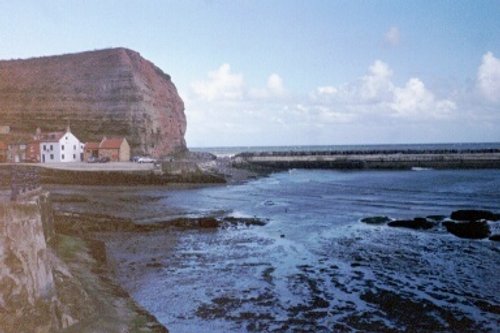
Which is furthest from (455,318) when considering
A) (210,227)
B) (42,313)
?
(210,227)

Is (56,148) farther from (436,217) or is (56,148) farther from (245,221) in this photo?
(436,217)

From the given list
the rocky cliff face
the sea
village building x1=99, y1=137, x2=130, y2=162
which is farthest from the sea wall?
the rocky cliff face

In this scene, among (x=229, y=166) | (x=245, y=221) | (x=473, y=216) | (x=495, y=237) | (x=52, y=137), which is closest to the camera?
(x=495, y=237)

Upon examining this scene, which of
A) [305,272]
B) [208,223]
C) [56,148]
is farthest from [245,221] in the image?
[56,148]

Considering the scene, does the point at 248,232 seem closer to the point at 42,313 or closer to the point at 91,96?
the point at 42,313

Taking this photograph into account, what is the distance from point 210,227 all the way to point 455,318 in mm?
18779

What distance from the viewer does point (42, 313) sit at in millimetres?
12031

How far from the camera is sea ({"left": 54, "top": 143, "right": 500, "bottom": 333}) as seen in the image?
1559 centimetres

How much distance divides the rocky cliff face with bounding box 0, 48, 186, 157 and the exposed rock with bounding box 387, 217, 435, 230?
208ft

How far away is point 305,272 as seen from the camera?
21312 millimetres

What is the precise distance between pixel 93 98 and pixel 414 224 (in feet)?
249

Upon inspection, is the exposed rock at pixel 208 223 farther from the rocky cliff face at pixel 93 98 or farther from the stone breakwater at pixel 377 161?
the rocky cliff face at pixel 93 98

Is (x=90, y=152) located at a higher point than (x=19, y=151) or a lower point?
lower

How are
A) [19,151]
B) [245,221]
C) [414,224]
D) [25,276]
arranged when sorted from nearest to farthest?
[25,276] → [414,224] → [245,221] → [19,151]
